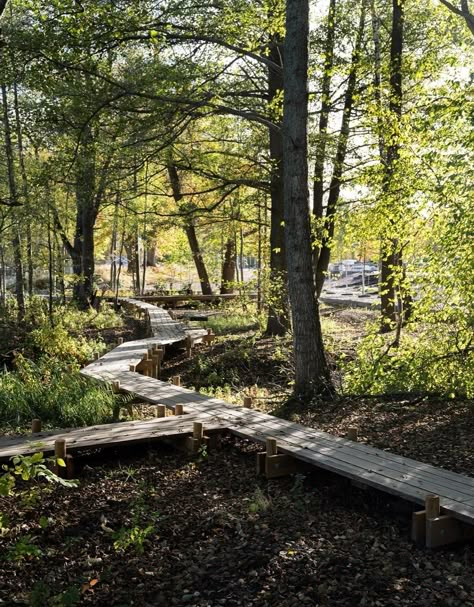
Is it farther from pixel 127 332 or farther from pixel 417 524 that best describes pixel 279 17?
pixel 127 332

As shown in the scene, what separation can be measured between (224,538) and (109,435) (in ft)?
6.95

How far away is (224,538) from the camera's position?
4.16m

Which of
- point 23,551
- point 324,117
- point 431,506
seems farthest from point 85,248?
point 431,506

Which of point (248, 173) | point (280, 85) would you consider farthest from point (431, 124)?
point (248, 173)

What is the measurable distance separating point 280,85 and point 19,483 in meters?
10.6

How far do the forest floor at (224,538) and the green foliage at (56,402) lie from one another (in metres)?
1.10

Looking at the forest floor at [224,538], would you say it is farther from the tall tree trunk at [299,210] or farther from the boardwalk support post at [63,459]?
the tall tree trunk at [299,210]

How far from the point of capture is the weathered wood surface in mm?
5461

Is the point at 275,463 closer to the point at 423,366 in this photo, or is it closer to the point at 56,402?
the point at 423,366

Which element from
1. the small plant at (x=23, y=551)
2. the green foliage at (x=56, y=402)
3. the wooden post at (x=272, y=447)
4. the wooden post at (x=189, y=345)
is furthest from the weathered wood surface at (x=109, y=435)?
the wooden post at (x=189, y=345)

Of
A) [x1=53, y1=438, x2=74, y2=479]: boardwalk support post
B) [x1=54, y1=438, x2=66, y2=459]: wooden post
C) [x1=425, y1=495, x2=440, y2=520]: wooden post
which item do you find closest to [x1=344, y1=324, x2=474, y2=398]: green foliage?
[x1=425, y1=495, x2=440, y2=520]: wooden post

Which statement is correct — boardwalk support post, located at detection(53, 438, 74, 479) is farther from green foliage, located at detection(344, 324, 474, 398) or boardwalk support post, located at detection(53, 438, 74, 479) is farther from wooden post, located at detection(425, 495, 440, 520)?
green foliage, located at detection(344, 324, 474, 398)

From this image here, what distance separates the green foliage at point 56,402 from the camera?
695 cm

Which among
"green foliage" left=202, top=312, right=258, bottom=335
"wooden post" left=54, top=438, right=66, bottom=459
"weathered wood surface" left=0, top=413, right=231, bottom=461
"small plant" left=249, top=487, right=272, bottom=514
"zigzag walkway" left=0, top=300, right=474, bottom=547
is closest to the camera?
"zigzag walkway" left=0, top=300, right=474, bottom=547
